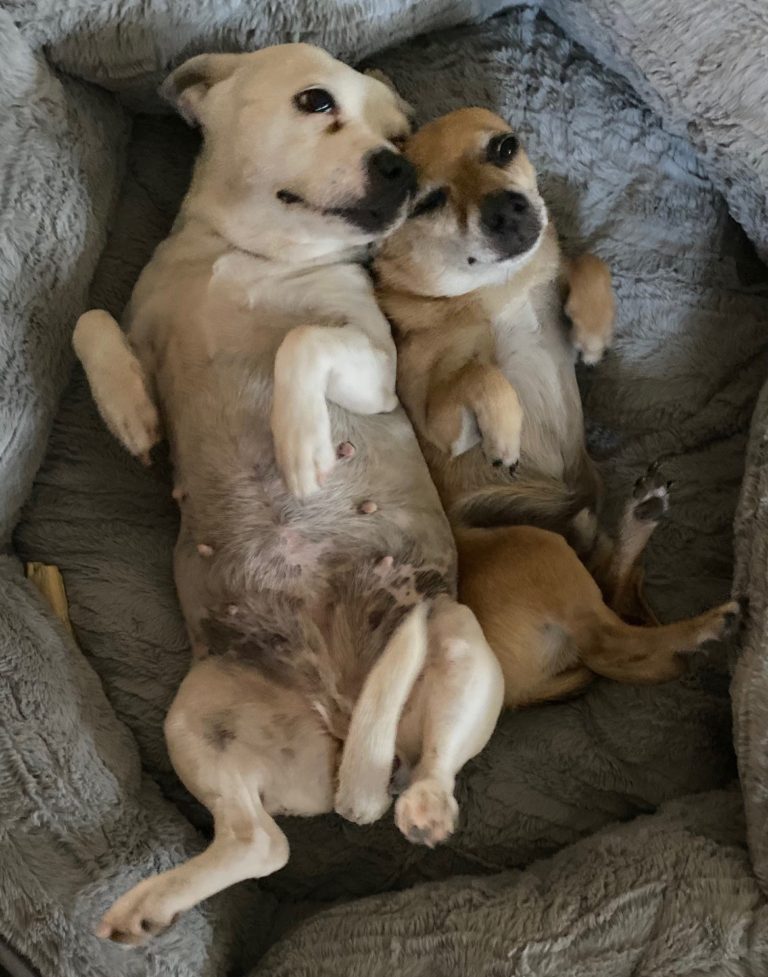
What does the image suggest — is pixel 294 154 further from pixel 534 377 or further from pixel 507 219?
pixel 534 377

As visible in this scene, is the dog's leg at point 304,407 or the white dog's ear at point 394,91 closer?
the dog's leg at point 304,407

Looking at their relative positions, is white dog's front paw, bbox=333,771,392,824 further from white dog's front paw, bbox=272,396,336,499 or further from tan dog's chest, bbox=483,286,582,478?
tan dog's chest, bbox=483,286,582,478

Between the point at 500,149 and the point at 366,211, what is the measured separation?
0.36 metres

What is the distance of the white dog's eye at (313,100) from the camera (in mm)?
1688

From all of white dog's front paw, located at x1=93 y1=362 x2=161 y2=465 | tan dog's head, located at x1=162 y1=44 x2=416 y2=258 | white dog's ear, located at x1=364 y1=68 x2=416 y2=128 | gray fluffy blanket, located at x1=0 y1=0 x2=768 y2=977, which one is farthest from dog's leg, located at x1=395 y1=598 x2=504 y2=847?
white dog's ear, located at x1=364 y1=68 x2=416 y2=128

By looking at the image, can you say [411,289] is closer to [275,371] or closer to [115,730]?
[275,371]

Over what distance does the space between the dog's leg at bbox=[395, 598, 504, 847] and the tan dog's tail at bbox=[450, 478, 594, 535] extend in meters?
0.32

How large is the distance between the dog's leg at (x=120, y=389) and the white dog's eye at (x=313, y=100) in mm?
545

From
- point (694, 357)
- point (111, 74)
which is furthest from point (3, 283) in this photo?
point (694, 357)

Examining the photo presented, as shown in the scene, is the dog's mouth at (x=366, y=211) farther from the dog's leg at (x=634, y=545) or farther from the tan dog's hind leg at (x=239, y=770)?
the tan dog's hind leg at (x=239, y=770)

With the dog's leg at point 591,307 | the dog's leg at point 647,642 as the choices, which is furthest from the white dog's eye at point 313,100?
the dog's leg at point 647,642

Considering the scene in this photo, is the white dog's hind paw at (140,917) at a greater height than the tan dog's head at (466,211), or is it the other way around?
the tan dog's head at (466,211)

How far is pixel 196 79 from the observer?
1.88 m

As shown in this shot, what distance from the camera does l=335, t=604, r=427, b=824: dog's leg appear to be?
1.56 m
